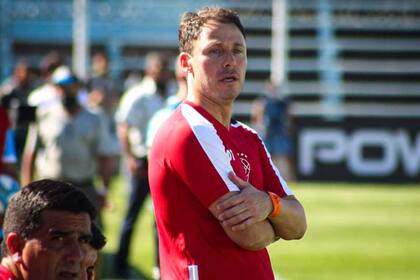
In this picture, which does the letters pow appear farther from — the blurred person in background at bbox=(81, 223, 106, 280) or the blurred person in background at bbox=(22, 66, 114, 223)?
the blurred person in background at bbox=(81, 223, 106, 280)

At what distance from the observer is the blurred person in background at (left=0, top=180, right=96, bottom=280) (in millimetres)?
3945

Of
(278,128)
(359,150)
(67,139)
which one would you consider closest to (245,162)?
(67,139)

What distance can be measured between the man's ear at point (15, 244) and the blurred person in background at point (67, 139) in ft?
24.8

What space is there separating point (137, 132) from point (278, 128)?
14373mm

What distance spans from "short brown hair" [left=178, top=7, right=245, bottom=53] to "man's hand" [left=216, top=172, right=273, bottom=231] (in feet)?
2.22

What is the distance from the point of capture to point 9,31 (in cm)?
3244

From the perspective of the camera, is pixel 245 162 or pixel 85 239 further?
pixel 245 162

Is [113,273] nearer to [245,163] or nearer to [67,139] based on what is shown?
[67,139]

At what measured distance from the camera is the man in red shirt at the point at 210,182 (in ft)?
16.9

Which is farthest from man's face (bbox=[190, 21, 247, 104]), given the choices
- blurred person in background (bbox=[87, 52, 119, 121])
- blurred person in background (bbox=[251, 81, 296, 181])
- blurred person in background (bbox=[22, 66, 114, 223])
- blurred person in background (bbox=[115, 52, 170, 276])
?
blurred person in background (bbox=[251, 81, 296, 181])

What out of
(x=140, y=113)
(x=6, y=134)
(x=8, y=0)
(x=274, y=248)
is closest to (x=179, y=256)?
(x=6, y=134)

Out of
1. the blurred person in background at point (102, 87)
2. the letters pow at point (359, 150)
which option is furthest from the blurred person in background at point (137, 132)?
the letters pow at point (359, 150)

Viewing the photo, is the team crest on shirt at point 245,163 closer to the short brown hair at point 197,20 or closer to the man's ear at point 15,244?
the short brown hair at point 197,20

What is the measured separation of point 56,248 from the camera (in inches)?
156
